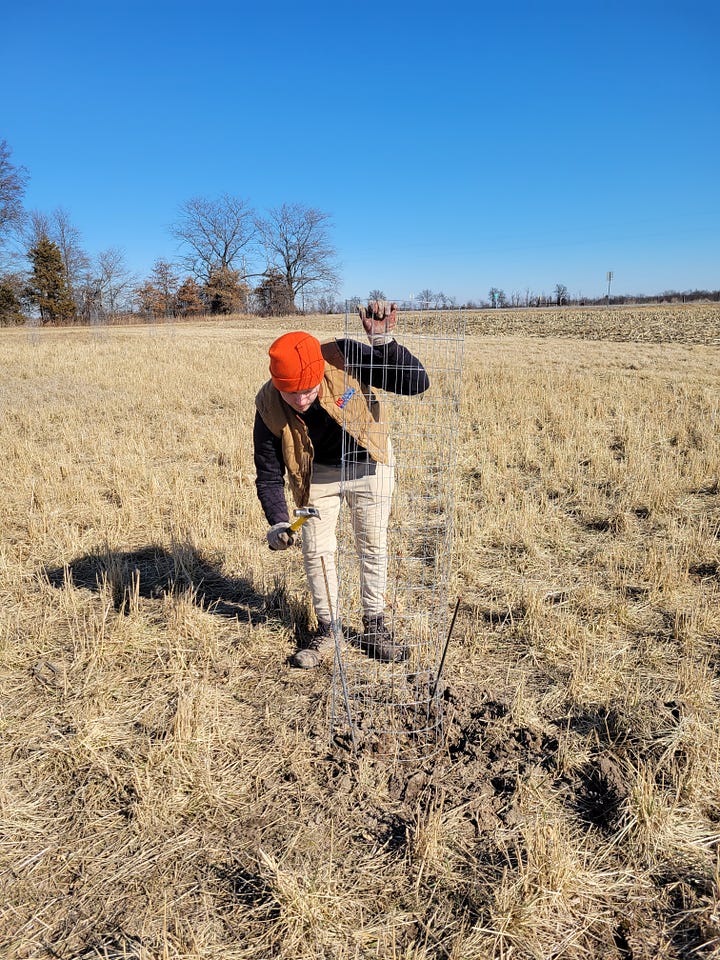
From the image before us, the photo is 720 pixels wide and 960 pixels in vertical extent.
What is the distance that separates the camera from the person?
294 cm

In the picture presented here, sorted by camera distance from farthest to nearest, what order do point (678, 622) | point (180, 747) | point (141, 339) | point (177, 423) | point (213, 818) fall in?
point (141, 339) < point (177, 423) < point (678, 622) < point (180, 747) < point (213, 818)

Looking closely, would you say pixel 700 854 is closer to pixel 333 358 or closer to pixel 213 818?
pixel 213 818

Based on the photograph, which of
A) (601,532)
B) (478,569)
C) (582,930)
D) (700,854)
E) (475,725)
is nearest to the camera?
(582,930)

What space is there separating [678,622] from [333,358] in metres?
2.76

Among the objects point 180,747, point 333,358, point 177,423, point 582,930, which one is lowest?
point 582,930

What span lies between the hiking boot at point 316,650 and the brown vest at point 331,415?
98 cm

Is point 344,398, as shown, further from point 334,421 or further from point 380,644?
point 380,644

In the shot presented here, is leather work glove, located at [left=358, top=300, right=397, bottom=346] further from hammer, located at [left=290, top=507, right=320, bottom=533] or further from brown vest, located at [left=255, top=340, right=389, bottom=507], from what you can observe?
hammer, located at [left=290, top=507, right=320, bottom=533]

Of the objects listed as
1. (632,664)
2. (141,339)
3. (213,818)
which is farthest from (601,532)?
(141,339)

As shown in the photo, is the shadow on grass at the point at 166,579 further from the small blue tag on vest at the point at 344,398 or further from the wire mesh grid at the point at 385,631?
the small blue tag on vest at the point at 344,398

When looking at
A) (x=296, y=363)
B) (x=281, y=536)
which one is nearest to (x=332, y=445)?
(x=281, y=536)

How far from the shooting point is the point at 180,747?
9.35 feet

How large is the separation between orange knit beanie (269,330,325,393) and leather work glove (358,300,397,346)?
0.31m

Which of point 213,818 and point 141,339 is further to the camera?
point 141,339
